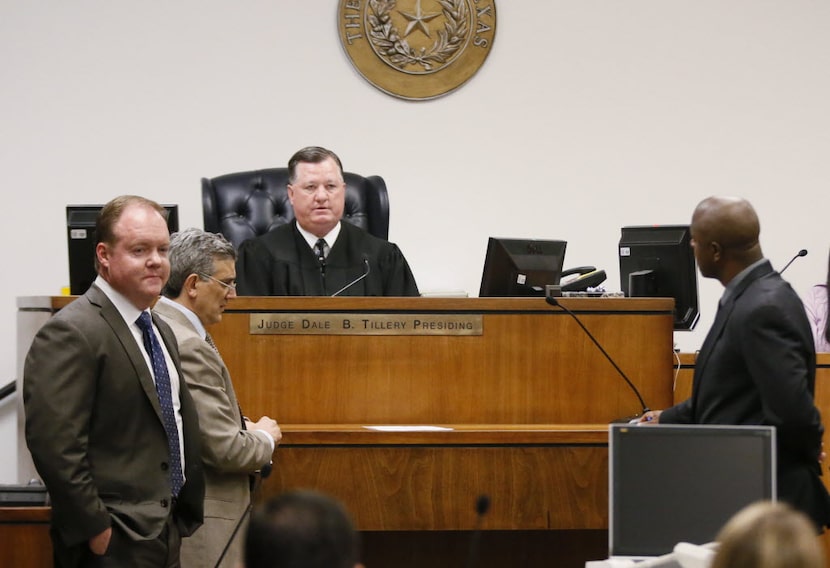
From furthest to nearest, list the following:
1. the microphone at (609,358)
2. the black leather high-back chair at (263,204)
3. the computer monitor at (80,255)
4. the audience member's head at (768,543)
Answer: the black leather high-back chair at (263,204) → the computer monitor at (80,255) → the microphone at (609,358) → the audience member's head at (768,543)

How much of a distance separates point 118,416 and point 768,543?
184 cm

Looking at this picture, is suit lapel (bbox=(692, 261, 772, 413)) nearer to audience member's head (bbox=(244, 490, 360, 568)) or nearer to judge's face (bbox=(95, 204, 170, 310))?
judge's face (bbox=(95, 204, 170, 310))

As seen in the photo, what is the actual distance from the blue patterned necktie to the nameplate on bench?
746 mm

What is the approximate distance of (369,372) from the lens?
3.68 m

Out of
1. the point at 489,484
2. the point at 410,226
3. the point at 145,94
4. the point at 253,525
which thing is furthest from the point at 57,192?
the point at 253,525

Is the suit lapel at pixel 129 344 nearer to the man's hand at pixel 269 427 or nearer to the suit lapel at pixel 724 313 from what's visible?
the man's hand at pixel 269 427

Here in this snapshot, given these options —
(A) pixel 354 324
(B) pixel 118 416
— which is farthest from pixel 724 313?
(B) pixel 118 416

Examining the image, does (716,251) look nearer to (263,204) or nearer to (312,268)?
(312,268)

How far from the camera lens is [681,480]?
2641 millimetres

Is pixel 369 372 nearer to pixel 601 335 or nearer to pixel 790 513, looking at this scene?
pixel 601 335

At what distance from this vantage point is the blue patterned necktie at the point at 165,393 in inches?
115

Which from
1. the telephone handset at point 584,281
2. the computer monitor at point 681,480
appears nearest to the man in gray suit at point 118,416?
the computer monitor at point 681,480

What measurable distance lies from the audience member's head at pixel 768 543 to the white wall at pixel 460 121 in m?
4.92

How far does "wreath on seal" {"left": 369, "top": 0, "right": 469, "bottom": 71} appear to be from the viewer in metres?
6.29
